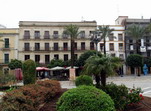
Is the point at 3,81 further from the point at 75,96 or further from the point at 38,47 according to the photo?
the point at 38,47

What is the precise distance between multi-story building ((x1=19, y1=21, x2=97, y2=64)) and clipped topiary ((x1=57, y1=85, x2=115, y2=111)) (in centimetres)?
3510

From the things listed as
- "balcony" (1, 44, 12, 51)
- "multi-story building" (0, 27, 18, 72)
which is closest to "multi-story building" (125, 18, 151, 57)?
"multi-story building" (0, 27, 18, 72)

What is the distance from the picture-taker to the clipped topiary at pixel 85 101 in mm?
4574

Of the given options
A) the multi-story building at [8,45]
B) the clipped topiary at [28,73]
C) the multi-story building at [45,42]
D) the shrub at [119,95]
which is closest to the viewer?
the shrub at [119,95]

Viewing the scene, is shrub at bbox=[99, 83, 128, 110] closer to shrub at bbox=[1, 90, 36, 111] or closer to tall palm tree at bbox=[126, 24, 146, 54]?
shrub at bbox=[1, 90, 36, 111]

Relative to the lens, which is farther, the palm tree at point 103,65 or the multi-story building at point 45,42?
the multi-story building at point 45,42

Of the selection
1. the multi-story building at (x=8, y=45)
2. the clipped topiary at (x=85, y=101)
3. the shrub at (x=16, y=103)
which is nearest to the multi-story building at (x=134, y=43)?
the multi-story building at (x=8, y=45)

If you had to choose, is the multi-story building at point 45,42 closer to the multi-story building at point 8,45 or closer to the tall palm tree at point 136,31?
the multi-story building at point 8,45

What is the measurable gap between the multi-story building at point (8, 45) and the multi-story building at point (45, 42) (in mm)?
1140

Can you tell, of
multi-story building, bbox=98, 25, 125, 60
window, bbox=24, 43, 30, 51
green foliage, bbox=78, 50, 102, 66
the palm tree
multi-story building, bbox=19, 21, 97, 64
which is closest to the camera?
the palm tree

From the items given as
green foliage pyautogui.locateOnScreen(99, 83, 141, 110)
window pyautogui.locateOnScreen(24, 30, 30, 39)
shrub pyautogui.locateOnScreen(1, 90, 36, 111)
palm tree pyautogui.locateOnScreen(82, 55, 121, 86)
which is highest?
window pyautogui.locateOnScreen(24, 30, 30, 39)

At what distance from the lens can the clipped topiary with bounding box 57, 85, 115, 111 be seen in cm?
457

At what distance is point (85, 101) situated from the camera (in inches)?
183

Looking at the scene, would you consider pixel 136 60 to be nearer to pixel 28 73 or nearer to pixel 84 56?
pixel 84 56
